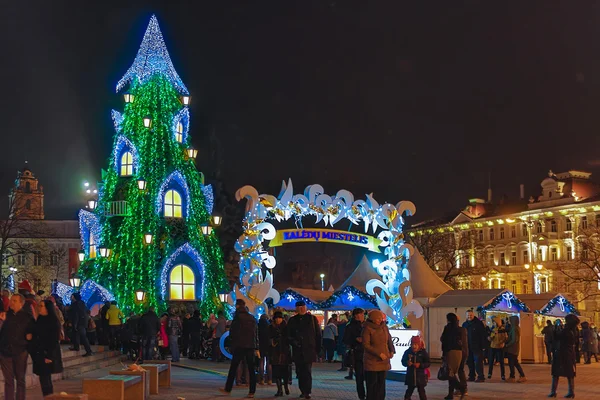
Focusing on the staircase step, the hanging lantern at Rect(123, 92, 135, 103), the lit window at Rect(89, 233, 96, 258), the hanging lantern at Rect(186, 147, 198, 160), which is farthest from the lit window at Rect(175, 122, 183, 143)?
the staircase step

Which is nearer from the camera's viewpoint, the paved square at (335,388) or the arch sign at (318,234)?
the paved square at (335,388)

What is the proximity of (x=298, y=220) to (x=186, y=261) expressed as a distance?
19472mm

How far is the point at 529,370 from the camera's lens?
97.0 ft

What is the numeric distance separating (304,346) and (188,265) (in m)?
29.5

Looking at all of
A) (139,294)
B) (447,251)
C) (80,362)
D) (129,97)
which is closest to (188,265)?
(139,294)

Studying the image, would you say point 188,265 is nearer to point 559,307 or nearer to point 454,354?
point 559,307

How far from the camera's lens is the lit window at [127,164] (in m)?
47.5

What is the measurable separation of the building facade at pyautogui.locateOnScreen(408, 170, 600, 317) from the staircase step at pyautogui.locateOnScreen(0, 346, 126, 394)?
5890cm

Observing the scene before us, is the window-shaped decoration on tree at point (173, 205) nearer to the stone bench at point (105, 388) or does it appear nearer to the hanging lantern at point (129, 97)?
the hanging lantern at point (129, 97)

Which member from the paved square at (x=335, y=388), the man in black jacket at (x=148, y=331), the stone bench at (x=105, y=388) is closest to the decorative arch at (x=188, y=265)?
the man in black jacket at (x=148, y=331)

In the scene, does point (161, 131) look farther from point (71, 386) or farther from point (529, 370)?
point (71, 386)

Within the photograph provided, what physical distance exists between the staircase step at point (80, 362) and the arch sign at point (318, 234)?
161 inches

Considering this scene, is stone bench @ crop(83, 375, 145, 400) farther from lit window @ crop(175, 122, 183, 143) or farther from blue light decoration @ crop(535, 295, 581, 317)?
lit window @ crop(175, 122, 183, 143)

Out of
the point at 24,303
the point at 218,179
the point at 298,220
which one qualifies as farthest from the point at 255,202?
the point at 218,179
